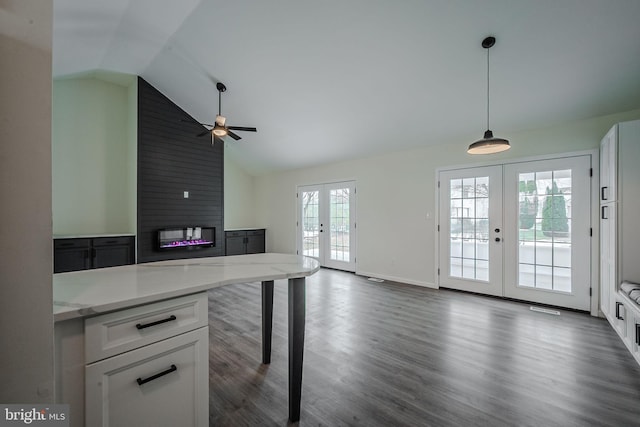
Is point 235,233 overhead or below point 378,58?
below

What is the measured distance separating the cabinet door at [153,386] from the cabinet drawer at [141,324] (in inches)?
1.3

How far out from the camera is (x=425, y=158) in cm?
450

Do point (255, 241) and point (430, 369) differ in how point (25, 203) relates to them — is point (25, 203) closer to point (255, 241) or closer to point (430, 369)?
point (430, 369)

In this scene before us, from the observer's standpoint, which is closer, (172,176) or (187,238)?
(172,176)

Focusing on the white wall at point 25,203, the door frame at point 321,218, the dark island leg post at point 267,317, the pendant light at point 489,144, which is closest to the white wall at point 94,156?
the door frame at point 321,218

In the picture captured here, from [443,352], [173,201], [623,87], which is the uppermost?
[623,87]

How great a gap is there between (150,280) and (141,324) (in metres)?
0.28

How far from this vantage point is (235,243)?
6.66m

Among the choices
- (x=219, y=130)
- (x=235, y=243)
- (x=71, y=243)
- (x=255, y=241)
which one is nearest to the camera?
(x=219, y=130)

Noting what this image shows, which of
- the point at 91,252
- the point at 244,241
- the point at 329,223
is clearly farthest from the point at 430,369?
the point at 244,241

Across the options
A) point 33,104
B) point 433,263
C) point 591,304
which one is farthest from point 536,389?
point 33,104

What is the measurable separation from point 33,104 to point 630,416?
10.5 feet

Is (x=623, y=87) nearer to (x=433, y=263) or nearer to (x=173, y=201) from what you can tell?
(x=433, y=263)

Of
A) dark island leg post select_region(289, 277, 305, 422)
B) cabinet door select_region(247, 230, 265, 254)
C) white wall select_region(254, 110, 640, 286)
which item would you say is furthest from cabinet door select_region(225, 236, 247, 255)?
dark island leg post select_region(289, 277, 305, 422)
